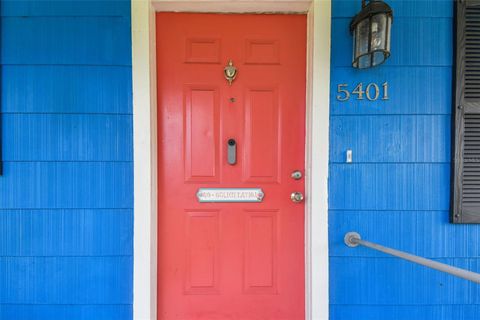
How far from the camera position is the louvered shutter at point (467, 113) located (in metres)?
1.27

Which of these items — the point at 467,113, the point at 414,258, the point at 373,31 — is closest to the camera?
the point at 414,258

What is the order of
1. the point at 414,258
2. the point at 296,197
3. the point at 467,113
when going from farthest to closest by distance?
the point at 296,197 < the point at 467,113 < the point at 414,258

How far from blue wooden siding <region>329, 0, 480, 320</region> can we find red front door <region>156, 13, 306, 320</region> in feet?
0.71

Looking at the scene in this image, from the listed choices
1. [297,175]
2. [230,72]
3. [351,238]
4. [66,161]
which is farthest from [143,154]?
[351,238]

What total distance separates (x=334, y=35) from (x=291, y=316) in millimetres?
1623

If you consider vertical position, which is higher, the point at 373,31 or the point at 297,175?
the point at 373,31

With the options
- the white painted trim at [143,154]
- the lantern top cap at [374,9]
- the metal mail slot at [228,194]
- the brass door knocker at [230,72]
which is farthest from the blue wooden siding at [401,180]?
the white painted trim at [143,154]

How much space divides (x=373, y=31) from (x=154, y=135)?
1.24 meters

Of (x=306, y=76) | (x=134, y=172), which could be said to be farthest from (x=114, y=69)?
(x=306, y=76)

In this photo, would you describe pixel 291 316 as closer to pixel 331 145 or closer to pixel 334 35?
pixel 331 145

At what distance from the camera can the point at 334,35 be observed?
4.28 ft

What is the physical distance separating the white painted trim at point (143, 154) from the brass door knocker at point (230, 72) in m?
0.41

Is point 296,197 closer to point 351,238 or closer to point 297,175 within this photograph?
point 297,175

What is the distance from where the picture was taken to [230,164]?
4.58ft
